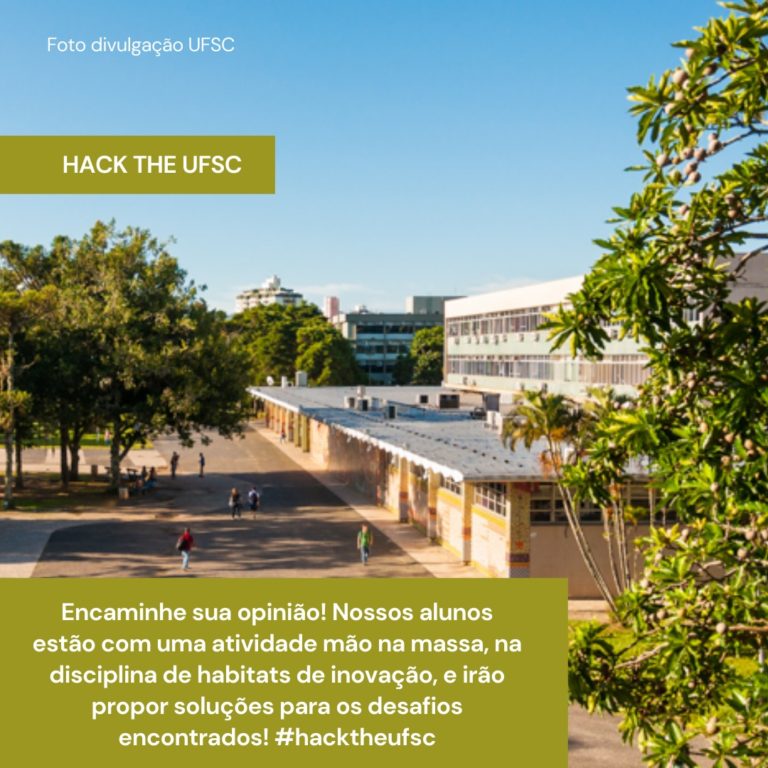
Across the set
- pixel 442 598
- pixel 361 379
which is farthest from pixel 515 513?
pixel 361 379

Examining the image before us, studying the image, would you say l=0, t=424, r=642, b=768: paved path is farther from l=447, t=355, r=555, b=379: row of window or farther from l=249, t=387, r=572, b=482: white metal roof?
l=447, t=355, r=555, b=379: row of window

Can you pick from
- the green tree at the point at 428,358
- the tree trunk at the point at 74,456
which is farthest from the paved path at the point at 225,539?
the green tree at the point at 428,358

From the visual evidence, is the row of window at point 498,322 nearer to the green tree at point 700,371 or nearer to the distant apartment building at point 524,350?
the distant apartment building at point 524,350

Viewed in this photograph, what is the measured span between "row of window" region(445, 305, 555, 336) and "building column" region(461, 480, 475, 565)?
1702 cm

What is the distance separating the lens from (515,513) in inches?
1152

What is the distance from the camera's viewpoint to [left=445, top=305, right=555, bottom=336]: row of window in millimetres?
56172

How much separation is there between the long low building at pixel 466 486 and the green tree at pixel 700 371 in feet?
52.0

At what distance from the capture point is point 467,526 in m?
33.6

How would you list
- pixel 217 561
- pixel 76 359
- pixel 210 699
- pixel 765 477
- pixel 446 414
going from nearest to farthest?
pixel 765 477 < pixel 210 699 < pixel 217 561 < pixel 76 359 < pixel 446 414

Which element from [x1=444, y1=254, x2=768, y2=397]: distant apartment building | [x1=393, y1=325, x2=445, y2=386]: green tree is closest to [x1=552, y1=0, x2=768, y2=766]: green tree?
[x1=444, y1=254, x2=768, y2=397]: distant apartment building

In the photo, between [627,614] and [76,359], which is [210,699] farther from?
[76,359]

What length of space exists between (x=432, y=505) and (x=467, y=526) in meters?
4.60

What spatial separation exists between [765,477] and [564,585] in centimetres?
325

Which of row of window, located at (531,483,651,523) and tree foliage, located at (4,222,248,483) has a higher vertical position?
tree foliage, located at (4,222,248,483)
